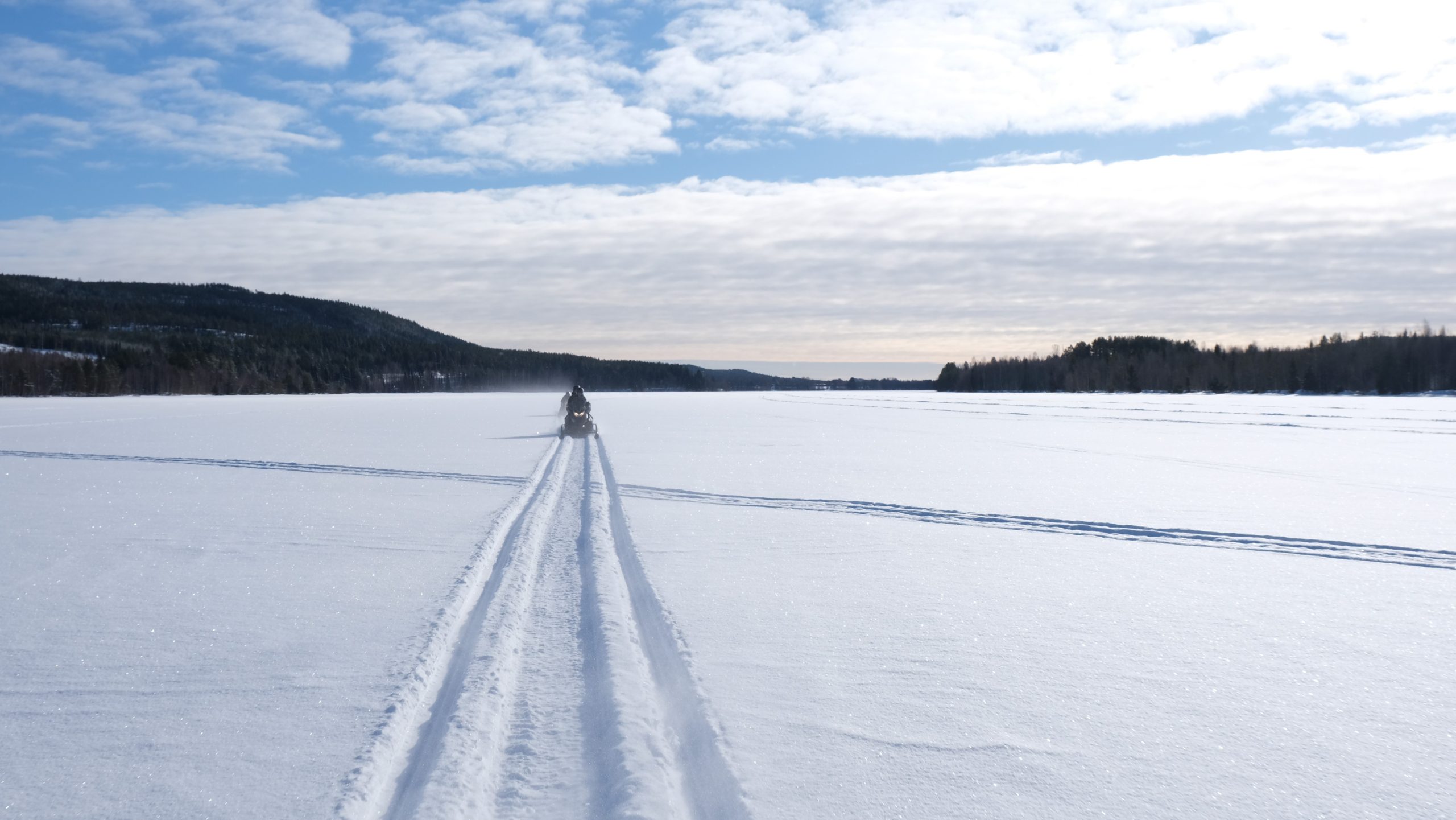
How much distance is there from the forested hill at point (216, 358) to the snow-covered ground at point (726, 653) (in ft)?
335

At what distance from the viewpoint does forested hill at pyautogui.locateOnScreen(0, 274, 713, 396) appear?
100500mm

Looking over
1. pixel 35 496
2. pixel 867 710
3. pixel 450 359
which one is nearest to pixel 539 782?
pixel 867 710

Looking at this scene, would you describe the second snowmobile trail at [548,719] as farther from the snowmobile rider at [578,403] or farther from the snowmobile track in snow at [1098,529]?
the snowmobile rider at [578,403]

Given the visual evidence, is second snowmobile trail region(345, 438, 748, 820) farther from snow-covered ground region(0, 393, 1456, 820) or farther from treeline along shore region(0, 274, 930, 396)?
treeline along shore region(0, 274, 930, 396)

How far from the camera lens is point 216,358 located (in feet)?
383

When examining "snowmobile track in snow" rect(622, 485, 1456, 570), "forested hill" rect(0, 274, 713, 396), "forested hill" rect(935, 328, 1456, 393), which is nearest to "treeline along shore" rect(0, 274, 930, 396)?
"forested hill" rect(0, 274, 713, 396)

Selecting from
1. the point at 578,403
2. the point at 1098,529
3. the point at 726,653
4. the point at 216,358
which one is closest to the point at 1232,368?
the point at 578,403

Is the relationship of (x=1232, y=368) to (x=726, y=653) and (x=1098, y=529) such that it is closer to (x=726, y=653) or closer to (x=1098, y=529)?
(x=1098, y=529)

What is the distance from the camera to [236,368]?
121062 mm

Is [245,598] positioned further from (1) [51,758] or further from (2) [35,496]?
(2) [35,496]

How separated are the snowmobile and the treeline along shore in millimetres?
86907

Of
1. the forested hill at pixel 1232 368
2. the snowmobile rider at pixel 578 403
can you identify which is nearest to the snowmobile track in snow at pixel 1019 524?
the snowmobile rider at pixel 578 403

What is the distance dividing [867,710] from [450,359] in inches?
6528

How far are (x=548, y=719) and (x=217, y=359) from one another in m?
132
